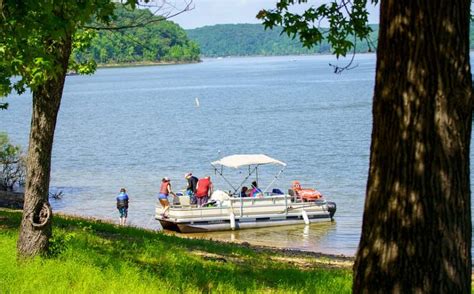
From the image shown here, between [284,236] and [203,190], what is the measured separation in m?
3.14

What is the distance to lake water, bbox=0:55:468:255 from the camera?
3281 centimetres

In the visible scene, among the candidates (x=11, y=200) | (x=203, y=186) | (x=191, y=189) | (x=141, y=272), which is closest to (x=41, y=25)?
(x=141, y=272)

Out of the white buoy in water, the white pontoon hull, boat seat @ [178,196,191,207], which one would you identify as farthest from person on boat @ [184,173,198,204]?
the white buoy in water

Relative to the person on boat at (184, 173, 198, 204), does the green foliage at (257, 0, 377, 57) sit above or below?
above

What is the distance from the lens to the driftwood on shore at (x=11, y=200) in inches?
1056

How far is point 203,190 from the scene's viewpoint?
2811cm

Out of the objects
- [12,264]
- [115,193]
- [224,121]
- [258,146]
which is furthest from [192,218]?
[224,121]

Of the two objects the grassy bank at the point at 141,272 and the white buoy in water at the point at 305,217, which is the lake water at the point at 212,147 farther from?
the grassy bank at the point at 141,272

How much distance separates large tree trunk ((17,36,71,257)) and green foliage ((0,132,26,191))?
85.2 ft

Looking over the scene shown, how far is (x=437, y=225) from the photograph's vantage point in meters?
5.23

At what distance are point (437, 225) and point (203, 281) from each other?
4.85 meters

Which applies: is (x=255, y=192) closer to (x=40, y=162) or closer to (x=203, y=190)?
(x=203, y=190)

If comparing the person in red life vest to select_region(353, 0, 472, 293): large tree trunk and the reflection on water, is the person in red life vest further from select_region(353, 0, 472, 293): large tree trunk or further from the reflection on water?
select_region(353, 0, 472, 293): large tree trunk

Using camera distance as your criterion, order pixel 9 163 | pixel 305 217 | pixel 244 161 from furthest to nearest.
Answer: pixel 9 163 → pixel 244 161 → pixel 305 217
